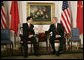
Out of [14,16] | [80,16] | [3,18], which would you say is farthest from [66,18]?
[3,18]

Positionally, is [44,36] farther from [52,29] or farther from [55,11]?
[55,11]

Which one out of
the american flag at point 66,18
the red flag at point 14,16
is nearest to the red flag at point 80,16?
the american flag at point 66,18

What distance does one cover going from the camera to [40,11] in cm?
845

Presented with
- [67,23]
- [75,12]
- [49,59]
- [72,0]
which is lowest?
[49,59]

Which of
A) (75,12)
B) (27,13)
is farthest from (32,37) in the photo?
(75,12)

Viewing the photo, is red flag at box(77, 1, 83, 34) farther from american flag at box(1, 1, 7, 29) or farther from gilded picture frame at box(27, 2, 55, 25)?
american flag at box(1, 1, 7, 29)

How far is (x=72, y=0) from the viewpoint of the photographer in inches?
340

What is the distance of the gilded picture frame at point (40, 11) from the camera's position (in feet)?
27.5

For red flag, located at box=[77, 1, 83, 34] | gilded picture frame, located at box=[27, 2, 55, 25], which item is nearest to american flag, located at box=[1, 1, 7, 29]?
gilded picture frame, located at box=[27, 2, 55, 25]

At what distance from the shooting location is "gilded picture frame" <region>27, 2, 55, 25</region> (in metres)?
8.37

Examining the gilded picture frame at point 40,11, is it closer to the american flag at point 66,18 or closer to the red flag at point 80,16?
the american flag at point 66,18

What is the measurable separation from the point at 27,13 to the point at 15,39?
4.48ft

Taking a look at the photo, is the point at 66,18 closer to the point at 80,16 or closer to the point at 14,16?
the point at 80,16

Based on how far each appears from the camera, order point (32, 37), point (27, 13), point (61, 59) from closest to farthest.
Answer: point (61, 59) < point (32, 37) < point (27, 13)
